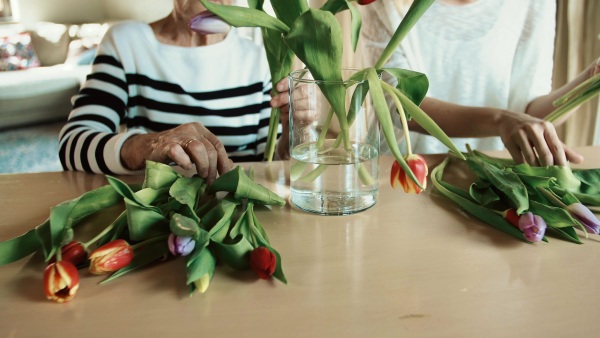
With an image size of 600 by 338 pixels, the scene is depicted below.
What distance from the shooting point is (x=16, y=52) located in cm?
320

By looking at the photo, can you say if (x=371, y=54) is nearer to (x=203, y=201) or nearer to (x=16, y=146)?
(x=203, y=201)

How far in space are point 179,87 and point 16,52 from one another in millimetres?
2364

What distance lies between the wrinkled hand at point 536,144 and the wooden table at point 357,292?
0.19 m

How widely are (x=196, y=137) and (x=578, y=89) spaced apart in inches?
21.5

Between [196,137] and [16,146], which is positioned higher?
[196,137]

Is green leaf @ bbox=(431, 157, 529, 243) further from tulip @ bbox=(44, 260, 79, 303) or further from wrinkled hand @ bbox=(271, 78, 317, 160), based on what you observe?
tulip @ bbox=(44, 260, 79, 303)

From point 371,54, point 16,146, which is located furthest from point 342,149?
point 16,146

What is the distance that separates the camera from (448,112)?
1140mm

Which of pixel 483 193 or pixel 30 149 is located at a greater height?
pixel 483 193

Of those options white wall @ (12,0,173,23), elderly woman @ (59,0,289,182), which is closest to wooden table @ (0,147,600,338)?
elderly woman @ (59,0,289,182)

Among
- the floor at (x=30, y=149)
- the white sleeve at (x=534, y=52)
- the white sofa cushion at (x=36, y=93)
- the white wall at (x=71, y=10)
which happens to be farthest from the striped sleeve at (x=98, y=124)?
the white sofa cushion at (x=36, y=93)

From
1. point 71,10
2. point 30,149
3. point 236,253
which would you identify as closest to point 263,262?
point 236,253

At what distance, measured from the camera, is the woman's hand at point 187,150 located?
29.0 inches

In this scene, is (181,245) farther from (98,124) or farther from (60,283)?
(98,124)
